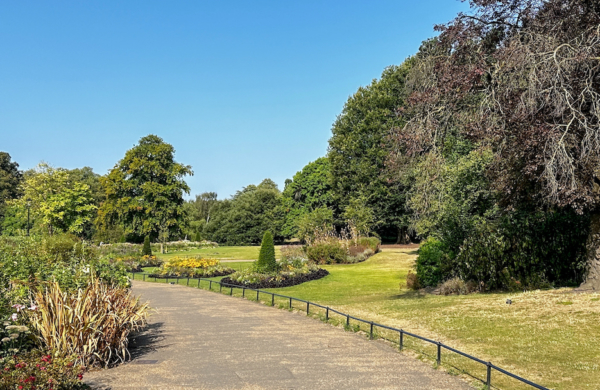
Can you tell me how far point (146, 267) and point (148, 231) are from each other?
24.2 m

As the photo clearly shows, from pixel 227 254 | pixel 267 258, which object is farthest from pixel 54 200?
pixel 267 258

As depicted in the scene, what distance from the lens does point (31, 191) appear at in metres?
53.5

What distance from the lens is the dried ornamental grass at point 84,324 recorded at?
7.48 meters

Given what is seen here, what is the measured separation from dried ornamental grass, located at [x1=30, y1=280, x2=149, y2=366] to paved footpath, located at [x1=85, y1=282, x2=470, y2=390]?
360 mm

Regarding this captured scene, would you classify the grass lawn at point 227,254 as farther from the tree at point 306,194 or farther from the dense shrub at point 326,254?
the tree at point 306,194

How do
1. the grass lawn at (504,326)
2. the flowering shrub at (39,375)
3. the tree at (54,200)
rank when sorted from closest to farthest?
the flowering shrub at (39,375) → the grass lawn at (504,326) → the tree at (54,200)

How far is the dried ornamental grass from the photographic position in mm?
7477

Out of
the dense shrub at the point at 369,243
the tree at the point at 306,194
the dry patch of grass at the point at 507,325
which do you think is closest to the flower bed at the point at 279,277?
the dry patch of grass at the point at 507,325

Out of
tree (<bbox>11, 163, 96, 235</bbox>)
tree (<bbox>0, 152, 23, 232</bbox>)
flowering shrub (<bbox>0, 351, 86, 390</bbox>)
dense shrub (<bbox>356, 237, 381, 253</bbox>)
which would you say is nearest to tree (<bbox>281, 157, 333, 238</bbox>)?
dense shrub (<bbox>356, 237, 381, 253</bbox>)

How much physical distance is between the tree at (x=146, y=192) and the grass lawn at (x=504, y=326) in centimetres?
4178

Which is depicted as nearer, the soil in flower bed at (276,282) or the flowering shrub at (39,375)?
the flowering shrub at (39,375)

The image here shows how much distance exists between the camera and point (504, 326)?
34.0 feet

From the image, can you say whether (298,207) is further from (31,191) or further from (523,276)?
(523,276)

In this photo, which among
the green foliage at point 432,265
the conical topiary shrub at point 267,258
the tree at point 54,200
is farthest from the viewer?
the tree at point 54,200
